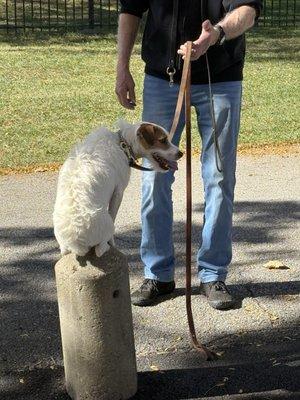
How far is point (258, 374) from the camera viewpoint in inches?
183

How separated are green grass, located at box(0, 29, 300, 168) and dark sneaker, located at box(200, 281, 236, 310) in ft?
12.1

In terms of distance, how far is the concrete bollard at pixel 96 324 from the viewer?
4.13 m

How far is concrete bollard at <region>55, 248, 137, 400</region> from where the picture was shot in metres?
4.13

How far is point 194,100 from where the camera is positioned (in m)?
5.16

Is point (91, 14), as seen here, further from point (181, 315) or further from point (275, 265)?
point (181, 315)

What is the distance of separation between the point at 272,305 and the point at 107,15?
45.1ft

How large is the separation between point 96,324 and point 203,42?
4.77 ft

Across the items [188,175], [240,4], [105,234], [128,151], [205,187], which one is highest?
[240,4]

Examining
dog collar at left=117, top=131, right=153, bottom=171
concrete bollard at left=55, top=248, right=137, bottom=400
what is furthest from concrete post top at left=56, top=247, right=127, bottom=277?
dog collar at left=117, top=131, right=153, bottom=171

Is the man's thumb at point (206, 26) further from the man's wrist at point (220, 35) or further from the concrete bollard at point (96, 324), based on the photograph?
the concrete bollard at point (96, 324)

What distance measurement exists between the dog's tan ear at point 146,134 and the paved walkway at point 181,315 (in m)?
1.11

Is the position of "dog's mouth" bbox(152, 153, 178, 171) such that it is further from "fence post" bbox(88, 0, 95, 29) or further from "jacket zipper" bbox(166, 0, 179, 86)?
"fence post" bbox(88, 0, 95, 29)

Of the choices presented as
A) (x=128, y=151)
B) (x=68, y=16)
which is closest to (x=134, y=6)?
(x=128, y=151)

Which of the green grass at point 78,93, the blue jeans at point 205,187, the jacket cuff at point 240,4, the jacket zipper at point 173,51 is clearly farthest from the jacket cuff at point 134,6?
the green grass at point 78,93
